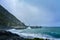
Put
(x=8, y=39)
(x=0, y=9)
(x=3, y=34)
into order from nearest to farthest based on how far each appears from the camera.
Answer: (x=8, y=39), (x=3, y=34), (x=0, y=9)

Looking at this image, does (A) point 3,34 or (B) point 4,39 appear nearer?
(B) point 4,39

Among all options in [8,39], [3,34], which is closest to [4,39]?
[8,39]

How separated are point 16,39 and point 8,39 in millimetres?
1684

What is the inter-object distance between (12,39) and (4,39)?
1.30 m

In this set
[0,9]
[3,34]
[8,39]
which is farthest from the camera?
[0,9]

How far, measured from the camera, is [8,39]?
29.0 m

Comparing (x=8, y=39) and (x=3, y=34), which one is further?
(x=3, y=34)

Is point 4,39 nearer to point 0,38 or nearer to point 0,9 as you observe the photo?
point 0,38

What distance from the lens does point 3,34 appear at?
33188mm

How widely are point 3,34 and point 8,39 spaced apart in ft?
14.5

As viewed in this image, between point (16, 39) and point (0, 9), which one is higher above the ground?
point (0, 9)

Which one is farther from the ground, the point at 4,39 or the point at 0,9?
the point at 0,9

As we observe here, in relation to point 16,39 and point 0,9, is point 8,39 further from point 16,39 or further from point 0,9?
point 0,9

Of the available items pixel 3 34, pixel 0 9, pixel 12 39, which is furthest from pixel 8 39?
pixel 0 9
